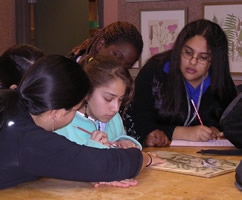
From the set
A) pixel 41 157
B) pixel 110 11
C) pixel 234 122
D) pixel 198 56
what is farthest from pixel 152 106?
pixel 110 11

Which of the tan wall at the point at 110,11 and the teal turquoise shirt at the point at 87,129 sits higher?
the tan wall at the point at 110,11

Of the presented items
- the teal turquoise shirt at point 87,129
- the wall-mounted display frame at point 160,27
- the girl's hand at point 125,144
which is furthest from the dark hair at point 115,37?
the wall-mounted display frame at point 160,27

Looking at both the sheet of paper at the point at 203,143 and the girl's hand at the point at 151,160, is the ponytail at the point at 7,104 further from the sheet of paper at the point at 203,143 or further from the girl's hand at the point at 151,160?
the sheet of paper at the point at 203,143

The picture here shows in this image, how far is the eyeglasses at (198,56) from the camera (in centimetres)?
184

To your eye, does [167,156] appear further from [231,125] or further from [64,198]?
[64,198]

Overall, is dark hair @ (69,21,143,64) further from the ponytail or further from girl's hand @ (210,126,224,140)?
the ponytail

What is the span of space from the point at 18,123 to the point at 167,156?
1.88 ft

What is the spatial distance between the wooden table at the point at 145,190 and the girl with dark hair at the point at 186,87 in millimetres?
646

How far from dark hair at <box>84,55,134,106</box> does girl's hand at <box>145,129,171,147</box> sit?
203 mm

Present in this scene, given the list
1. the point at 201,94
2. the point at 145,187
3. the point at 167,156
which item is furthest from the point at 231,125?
the point at 145,187

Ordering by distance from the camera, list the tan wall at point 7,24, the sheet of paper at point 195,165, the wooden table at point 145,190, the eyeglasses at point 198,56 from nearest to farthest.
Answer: the wooden table at point 145,190
the sheet of paper at point 195,165
the eyeglasses at point 198,56
the tan wall at point 7,24

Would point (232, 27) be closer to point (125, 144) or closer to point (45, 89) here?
point (125, 144)

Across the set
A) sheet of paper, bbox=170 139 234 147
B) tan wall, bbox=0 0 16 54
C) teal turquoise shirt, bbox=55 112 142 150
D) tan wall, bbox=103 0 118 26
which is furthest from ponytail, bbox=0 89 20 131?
tan wall, bbox=0 0 16 54

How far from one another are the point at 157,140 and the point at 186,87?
1.29 ft
